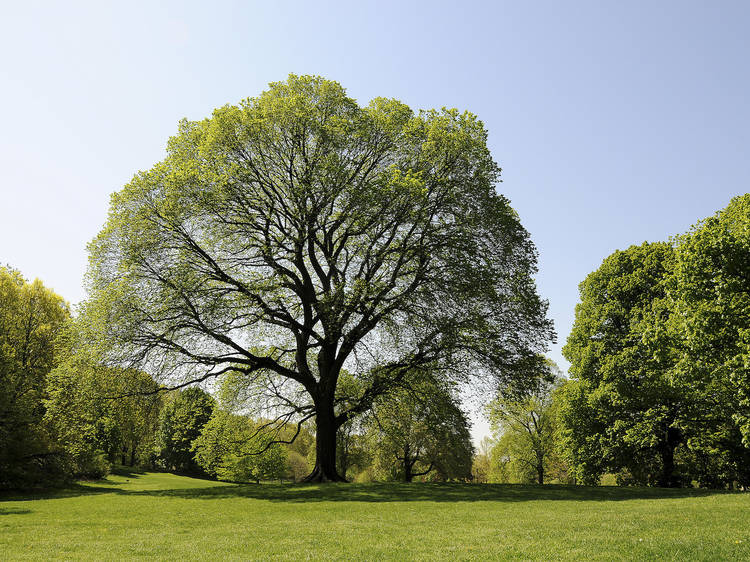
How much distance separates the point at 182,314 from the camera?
24766 mm

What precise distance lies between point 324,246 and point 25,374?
25.1 m

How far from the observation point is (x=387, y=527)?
1341 centimetres

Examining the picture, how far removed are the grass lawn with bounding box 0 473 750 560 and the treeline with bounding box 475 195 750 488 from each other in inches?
295

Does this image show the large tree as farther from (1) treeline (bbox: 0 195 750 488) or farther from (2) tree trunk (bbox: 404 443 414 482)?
(2) tree trunk (bbox: 404 443 414 482)

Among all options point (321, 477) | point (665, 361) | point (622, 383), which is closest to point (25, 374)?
point (321, 477)

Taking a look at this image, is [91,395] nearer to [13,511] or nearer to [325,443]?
[13,511]

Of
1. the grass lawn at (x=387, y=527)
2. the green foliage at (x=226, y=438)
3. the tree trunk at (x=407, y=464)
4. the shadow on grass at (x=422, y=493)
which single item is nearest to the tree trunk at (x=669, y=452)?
the shadow on grass at (x=422, y=493)

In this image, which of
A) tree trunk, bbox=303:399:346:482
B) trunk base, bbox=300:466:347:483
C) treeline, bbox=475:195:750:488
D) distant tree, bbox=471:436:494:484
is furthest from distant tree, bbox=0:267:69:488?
distant tree, bbox=471:436:494:484

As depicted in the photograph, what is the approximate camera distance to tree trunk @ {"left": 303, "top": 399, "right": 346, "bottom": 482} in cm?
2739

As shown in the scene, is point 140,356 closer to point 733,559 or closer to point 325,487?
point 325,487

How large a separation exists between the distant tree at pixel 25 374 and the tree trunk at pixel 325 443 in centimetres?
1462

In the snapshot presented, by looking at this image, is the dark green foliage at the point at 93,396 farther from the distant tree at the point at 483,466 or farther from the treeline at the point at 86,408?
the distant tree at the point at 483,466

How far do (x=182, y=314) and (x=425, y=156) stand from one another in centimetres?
1496

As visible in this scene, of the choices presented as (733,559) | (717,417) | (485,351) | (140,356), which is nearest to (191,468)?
(140,356)
